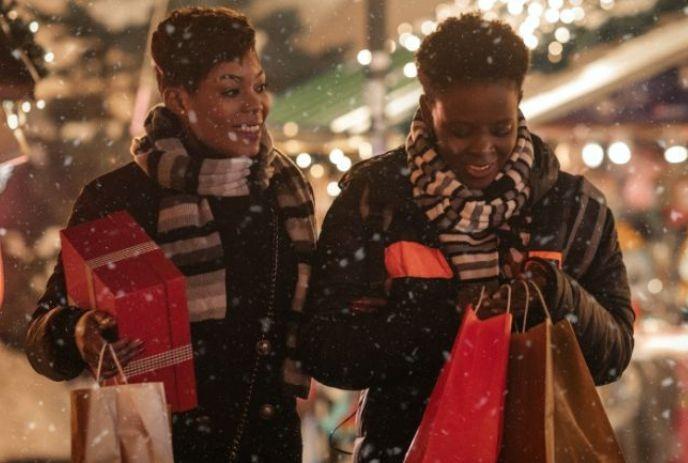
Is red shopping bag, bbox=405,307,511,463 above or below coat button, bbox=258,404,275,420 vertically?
above

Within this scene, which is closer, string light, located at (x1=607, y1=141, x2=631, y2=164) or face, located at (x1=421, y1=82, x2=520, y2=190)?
face, located at (x1=421, y1=82, x2=520, y2=190)

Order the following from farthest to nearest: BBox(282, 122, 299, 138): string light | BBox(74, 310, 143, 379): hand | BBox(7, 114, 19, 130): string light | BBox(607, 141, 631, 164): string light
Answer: BBox(607, 141, 631, 164): string light < BBox(282, 122, 299, 138): string light < BBox(7, 114, 19, 130): string light < BBox(74, 310, 143, 379): hand

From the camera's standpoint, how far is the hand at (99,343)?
8.96ft

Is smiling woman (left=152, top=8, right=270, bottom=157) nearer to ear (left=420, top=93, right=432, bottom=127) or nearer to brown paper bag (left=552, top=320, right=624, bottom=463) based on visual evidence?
ear (left=420, top=93, right=432, bottom=127)

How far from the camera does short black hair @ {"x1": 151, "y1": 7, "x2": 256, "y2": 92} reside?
10.3ft

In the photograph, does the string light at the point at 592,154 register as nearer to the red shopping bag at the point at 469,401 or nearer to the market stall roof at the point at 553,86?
the market stall roof at the point at 553,86

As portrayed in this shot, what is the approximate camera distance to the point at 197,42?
315 centimetres

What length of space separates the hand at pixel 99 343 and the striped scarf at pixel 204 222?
1.02ft

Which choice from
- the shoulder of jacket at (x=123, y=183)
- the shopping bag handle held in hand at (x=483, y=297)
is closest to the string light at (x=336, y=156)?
the shoulder of jacket at (x=123, y=183)

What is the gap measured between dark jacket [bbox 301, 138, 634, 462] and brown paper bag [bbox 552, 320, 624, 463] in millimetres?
135

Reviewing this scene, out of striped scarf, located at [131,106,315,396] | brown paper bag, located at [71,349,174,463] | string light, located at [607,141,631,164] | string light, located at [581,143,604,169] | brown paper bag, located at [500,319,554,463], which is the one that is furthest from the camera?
string light, located at [607,141,631,164]

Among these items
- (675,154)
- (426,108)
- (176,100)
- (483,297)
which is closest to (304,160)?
(176,100)

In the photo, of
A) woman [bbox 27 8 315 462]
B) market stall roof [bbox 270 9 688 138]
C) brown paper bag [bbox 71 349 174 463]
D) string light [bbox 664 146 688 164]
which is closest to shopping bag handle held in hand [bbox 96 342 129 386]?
brown paper bag [bbox 71 349 174 463]

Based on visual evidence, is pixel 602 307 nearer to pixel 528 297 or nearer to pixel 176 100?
pixel 528 297
